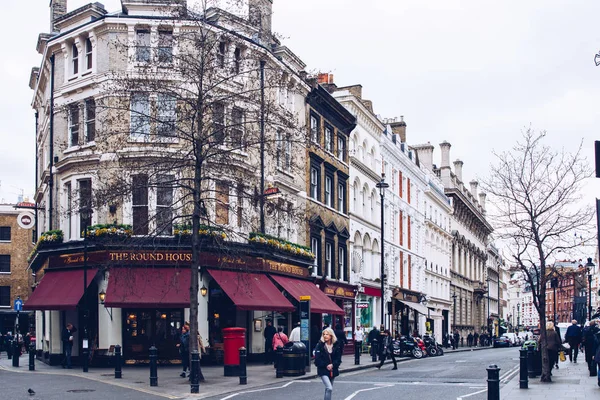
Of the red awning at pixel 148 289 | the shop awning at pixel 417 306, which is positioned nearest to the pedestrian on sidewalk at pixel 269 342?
the red awning at pixel 148 289

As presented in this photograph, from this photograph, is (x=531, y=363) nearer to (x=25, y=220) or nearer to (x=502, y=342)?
(x=25, y=220)

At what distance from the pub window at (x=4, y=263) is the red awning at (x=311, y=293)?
35.3 meters

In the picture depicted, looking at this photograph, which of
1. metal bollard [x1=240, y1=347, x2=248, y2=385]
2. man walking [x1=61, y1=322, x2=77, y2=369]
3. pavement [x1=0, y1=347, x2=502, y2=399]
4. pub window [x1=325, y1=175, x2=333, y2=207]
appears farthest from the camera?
pub window [x1=325, y1=175, x2=333, y2=207]

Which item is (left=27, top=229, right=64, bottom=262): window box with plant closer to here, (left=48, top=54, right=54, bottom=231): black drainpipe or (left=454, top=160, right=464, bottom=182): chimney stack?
(left=48, top=54, right=54, bottom=231): black drainpipe

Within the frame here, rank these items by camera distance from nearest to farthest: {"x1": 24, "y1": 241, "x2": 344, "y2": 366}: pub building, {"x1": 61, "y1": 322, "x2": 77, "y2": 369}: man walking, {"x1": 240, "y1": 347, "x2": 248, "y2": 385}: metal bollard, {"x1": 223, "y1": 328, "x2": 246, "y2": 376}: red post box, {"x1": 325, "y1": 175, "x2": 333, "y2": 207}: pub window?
{"x1": 240, "y1": 347, "x2": 248, "y2": 385}: metal bollard
{"x1": 223, "y1": 328, "x2": 246, "y2": 376}: red post box
{"x1": 61, "y1": 322, "x2": 77, "y2": 369}: man walking
{"x1": 24, "y1": 241, "x2": 344, "y2": 366}: pub building
{"x1": 325, "y1": 175, "x2": 333, "y2": 207}: pub window

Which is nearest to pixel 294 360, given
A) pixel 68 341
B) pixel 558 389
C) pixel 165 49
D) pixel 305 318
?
pixel 305 318

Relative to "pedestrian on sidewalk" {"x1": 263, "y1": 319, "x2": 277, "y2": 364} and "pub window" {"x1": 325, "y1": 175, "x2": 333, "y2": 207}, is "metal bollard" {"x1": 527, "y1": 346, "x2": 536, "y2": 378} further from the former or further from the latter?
"pub window" {"x1": 325, "y1": 175, "x2": 333, "y2": 207}

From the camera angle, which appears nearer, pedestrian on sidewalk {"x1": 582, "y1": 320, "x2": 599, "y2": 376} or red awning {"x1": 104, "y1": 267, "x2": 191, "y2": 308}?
pedestrian on sidewalk {"x1": 582, "y1": 320, "x2": 599, "y2": 376}

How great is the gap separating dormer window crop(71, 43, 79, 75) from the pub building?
7097mm

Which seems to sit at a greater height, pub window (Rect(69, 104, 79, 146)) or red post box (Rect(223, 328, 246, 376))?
pub window (Rect(69, 104, 79, 146))

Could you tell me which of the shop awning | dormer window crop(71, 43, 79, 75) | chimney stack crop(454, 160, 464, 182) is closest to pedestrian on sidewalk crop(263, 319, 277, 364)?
dormer window crop(71, 43, 79, 75)

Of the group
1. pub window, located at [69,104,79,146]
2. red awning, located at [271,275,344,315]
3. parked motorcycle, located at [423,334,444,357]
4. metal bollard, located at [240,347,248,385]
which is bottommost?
parked motorcycle, located at [423,334,444,357]

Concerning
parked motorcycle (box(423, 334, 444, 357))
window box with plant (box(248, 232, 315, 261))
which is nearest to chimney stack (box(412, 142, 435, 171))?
parked motorcycle (box(423, 334, 444, 357))

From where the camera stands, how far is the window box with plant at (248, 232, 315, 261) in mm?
32406
